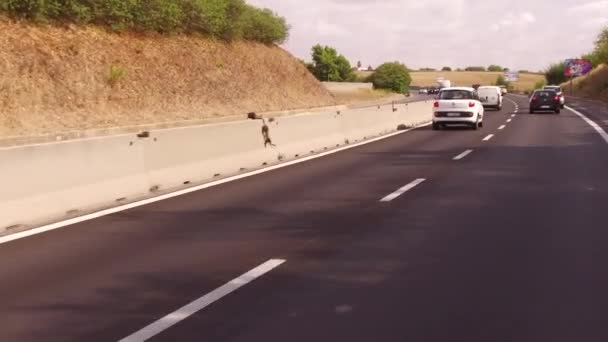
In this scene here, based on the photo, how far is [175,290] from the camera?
239 inches

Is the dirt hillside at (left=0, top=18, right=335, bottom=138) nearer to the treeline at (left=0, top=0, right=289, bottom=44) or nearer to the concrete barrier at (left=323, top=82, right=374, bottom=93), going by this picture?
the treeline at (left=0, top=0, right=289, bottom=44)

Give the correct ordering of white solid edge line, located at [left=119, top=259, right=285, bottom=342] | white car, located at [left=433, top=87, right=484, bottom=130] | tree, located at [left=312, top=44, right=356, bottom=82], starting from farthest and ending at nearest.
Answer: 1. tree, located at [left=312, top=44, right=356, bottom=82]
2. white car, located at [left=433, top=87, right=484, bottom=130]
3. white solid edge line, located at [left=119, top=259, right=285, bottom=342]

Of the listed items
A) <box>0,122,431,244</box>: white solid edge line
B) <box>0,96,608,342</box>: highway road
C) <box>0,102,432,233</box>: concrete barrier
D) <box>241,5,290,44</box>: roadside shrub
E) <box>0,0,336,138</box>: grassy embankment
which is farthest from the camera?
<box>241,5,290,44</box>: roadside shrub

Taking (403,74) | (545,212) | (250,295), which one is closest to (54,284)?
(250,295)

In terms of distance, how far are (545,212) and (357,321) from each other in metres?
5.27

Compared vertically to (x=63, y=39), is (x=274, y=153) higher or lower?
lower

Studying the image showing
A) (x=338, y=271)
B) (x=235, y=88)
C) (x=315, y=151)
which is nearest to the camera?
(x=338, y=271)

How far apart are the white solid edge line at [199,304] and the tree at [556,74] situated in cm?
14707

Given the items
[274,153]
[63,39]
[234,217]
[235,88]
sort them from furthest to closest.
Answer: [235,88]
[63,39]
[274,153]
[234,217]

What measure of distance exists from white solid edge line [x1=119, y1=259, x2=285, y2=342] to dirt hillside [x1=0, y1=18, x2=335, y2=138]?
2358 cm

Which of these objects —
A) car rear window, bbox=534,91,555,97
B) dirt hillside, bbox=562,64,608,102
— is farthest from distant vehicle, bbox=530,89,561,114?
dirt hillside, bbox=562,64,608,102

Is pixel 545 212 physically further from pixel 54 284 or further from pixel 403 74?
pixel 403 74

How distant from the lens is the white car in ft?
93.5

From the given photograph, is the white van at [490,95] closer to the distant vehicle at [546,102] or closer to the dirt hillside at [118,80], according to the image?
the distant vehicle at [546,102]
